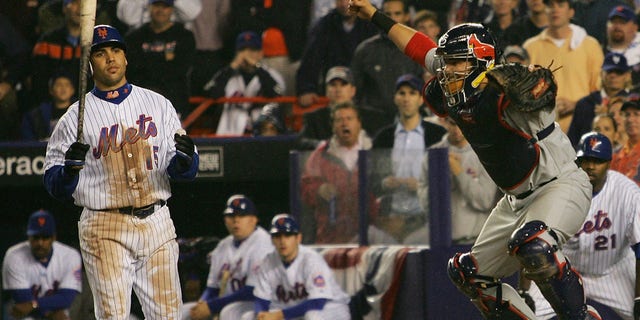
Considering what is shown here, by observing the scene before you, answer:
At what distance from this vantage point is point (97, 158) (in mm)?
6805

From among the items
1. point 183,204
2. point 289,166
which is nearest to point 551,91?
point 289,166

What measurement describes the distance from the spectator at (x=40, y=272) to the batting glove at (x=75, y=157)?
516 centimetres

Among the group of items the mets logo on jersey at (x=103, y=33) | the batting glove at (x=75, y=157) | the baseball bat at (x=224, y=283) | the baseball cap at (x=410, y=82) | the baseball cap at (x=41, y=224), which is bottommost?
the baseball bat at (x=224, y=283)

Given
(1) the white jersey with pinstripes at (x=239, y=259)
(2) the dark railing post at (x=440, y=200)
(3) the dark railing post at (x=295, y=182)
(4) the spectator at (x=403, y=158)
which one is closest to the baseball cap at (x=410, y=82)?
(4) the spectator at (x=403, y=158)

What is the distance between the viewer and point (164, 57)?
39.1 feet

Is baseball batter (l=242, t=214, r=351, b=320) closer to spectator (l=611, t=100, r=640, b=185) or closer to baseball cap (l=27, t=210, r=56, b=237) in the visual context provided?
baseball cap (l=27, t=210, r=56, b=237)

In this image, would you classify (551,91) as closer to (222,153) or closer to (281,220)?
(281,220)

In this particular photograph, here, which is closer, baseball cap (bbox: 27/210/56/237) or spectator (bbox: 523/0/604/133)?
spectator (bbox: 523/0/604/133)

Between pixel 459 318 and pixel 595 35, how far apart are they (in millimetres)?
3020

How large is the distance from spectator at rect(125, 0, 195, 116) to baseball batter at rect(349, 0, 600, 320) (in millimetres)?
5243

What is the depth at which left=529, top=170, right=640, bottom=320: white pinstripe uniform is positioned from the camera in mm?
8688

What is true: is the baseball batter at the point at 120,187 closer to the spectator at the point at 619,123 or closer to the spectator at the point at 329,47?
the spectator at the point at 619,123

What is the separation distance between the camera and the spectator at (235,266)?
10.8m

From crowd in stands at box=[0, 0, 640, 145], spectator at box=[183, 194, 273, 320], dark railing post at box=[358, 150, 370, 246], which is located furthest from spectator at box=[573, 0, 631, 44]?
spectator at box=[183, 194, 273, 320]
